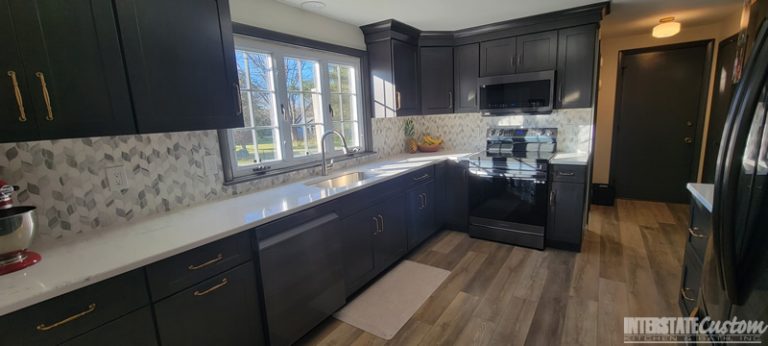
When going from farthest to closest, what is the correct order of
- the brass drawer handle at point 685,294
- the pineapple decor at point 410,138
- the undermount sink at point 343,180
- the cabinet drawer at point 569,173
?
the pineapple decor at point 410,138, the cabinet drawer at point 569,173, the undermount sink at point 343,180, the brass drawer handle at point 685,294

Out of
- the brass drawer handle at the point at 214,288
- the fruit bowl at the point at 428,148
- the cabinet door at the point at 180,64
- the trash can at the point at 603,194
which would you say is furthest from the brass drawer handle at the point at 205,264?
the trash can at the point at 603,194

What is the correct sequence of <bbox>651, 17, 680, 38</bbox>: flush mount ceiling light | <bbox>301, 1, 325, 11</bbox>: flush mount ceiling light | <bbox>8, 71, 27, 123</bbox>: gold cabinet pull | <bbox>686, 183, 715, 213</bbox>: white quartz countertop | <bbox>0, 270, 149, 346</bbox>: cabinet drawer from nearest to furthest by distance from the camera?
1. <bbox>0, 270, 149, 346</bbox>: cabinet drawer
2. <bbox>8, 71, 27, 123</bbox>: gold cabinet pull
3. <bbox>686, 183, 715, 213</bbox>: white quartz countertop
4. <bbox>301, 1, 325, 11</bbox>: flush mount ceiling light
5. <bbox>651, 17, 680, 38</bbox>: flush mount ceiling light

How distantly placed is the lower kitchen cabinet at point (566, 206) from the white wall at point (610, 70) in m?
2.00

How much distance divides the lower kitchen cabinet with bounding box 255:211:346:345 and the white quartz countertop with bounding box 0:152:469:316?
4.4 inches

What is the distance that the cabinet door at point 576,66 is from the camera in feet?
10.0

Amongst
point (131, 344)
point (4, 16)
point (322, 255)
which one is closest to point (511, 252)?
point (322, 255)

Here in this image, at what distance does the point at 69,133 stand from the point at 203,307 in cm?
90

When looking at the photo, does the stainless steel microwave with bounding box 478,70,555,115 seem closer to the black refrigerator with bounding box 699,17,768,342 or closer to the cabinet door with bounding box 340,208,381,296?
the cabinet door with bounding box 340,208,381,296

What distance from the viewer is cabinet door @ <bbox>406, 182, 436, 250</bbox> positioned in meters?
3.12

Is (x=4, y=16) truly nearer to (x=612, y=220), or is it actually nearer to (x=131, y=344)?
(x=131, y=344)

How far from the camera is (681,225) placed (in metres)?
3.62

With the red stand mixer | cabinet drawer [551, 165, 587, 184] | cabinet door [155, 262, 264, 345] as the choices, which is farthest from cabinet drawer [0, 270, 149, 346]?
cabinet drawer [551, 165, 587, 184]

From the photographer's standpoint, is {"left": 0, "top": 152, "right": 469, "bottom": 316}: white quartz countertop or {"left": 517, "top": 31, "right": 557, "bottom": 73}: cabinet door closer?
{"left": 0, "top": 152, "right": 469, "bottom": 316}: white quartz countertop

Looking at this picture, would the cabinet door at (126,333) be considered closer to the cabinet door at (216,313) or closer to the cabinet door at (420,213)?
the cabinet door at (216,313)
